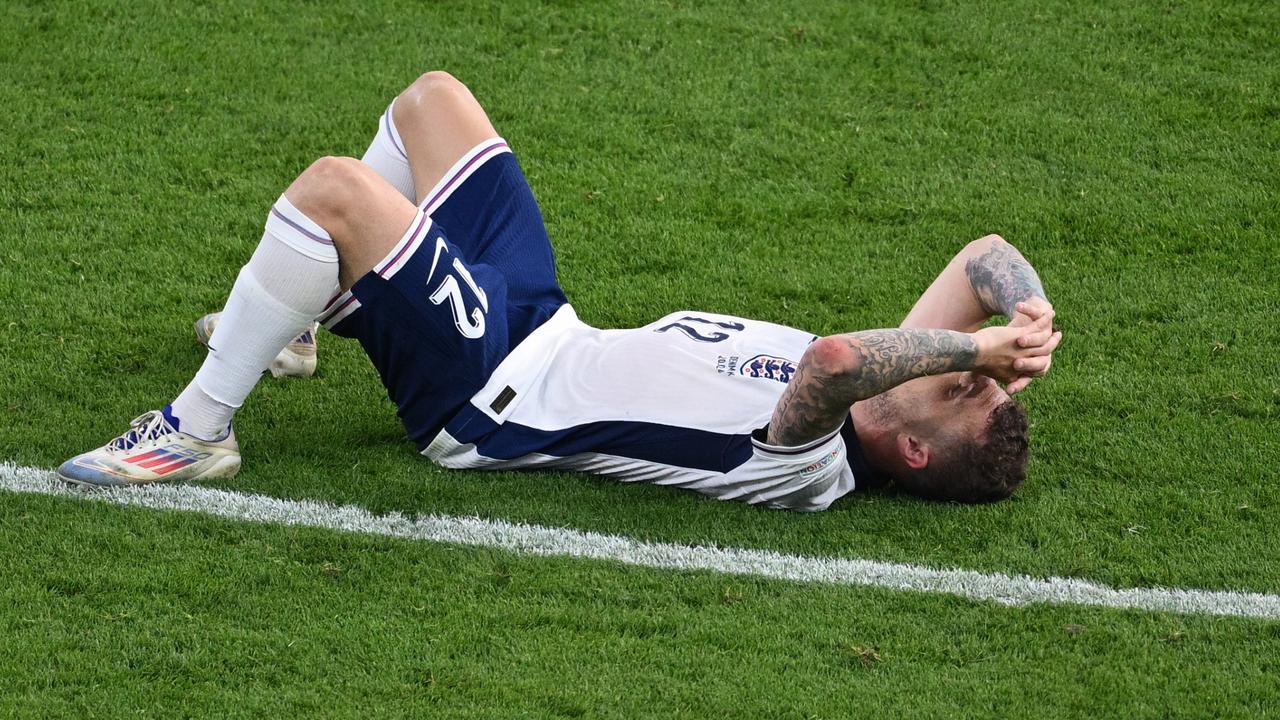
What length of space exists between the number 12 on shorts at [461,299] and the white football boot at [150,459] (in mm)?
742

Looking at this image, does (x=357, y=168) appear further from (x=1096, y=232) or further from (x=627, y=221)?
(x=1096, y=232)

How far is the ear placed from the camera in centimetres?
408

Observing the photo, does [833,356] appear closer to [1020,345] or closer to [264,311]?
[1020,345]

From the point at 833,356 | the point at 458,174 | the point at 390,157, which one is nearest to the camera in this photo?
the point at 833,356

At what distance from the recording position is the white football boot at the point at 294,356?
4.70 meters

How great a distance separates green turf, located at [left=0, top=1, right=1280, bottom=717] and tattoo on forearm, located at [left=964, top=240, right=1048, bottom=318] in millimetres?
554

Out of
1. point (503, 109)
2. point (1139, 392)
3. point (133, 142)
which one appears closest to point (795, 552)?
point (1139, 392)

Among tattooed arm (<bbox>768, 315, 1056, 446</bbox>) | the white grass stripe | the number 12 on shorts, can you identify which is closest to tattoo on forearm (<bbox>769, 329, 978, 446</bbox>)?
tattooed arm (<bbox>768, 315, 1056, 446</bbox>)

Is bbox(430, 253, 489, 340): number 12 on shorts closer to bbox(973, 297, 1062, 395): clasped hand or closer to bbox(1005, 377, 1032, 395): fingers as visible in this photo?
bbox(973, 297, 1062, 395): clasped hand

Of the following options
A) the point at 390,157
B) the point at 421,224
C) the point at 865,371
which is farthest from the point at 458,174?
the point at 865,371

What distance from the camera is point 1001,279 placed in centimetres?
412

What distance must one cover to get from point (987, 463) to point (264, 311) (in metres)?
1.90

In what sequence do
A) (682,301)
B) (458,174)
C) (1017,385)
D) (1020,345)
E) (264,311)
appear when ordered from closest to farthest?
(1020,345) < (264,311) < (1017,385) < (458,174) < (682,301)

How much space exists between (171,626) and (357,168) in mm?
1213
